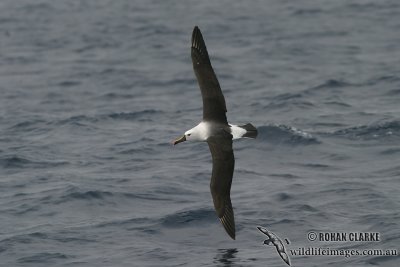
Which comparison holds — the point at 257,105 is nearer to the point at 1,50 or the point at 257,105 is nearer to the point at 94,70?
the point at 94,70

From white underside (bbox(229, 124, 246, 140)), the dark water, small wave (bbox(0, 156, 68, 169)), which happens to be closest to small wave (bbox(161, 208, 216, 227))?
the dark water

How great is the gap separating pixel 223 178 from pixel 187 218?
2.56m

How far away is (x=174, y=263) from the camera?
16.3m

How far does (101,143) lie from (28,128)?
2.67 metres

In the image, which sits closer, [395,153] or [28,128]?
[395,153]

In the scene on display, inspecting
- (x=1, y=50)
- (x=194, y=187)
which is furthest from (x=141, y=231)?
(x=1, y=50)

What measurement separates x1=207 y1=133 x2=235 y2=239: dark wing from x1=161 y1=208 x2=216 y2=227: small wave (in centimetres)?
206

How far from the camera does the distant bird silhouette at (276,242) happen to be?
53.6 ft

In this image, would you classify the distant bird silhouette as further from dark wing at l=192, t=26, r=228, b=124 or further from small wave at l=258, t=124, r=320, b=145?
small wave at l=258, t=124, r=320, b=145

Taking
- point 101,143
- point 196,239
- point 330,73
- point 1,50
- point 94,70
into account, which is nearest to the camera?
point 196,239

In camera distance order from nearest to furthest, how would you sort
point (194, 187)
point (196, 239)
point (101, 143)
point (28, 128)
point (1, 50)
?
point (196, 239), point (194, 187), point (101, 143), point (28, 128), point (1, 50)

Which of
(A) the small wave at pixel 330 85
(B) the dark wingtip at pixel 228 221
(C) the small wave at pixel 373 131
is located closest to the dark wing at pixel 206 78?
(B) the dark wingtip at pixel 228 221

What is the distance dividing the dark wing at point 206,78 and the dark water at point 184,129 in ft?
8.46

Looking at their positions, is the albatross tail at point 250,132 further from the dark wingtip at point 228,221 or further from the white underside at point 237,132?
the dark wingtip at point 228,221
